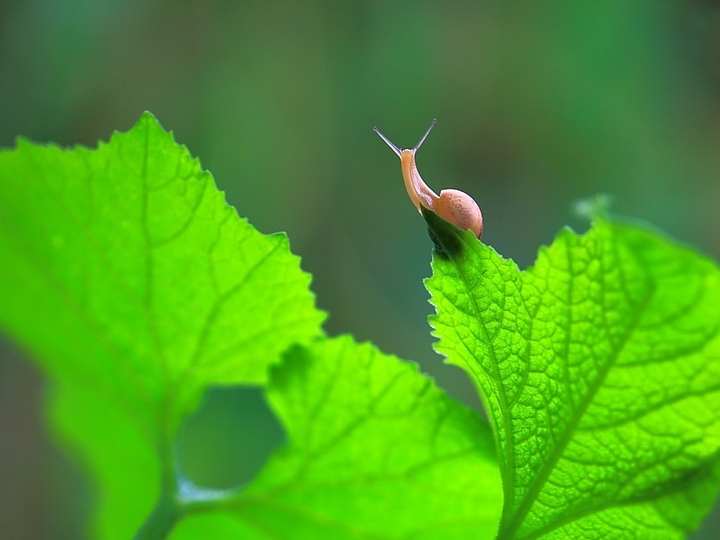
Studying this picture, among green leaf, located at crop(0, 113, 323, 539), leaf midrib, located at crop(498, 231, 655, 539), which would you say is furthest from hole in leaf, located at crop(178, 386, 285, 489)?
leaf midrib, located at crop(498, 231, 655, 539)

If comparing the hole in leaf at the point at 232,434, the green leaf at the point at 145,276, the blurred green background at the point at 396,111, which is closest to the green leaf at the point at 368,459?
the green leaf at the point at 145,276

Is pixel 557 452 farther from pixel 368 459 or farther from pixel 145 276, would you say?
pixel 145 276

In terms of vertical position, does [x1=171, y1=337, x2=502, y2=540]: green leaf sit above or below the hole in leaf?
below

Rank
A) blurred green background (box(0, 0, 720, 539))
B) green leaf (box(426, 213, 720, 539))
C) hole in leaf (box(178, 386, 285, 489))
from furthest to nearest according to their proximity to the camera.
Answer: blurred green background (box(0, 0, 720, 539)), hole in leaf (box(178, 386, 285, 489)), green leaf (box(426, 213, 720, 539))

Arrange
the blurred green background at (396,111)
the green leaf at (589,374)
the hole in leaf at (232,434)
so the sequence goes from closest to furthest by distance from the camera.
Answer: the green leaf at (589,374)
the hole in leaf at (232,434)
the blurred green background at (396,111)

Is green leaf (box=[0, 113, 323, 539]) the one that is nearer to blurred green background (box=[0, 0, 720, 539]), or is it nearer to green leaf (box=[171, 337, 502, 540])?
green leaf (box=[171, 337, 502, 540])

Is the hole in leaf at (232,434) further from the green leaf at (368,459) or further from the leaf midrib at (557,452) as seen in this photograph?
the leaf midrib at (557,452)

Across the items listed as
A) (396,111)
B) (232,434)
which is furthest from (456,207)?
(396,111)
